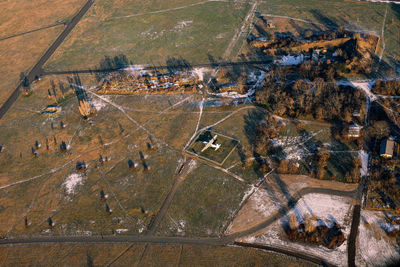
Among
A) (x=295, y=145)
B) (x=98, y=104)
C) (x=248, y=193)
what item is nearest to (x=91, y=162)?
(x=98, y=104)

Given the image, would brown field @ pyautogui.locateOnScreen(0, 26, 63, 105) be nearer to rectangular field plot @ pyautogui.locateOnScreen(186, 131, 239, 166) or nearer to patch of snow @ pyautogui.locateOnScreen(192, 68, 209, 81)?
patch of snow @ pyautogui.locateOnScreen(192, 68, 209, 81)

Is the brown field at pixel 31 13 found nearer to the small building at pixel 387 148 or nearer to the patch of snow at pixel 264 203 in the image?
the patch of snow at pixel 264 203

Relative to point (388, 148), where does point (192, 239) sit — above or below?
below

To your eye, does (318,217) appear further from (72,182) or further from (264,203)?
(72,182)

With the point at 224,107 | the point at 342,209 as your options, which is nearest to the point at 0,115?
the point at 224,107

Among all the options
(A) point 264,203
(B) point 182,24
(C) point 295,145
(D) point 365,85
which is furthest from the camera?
(B) point 182,24

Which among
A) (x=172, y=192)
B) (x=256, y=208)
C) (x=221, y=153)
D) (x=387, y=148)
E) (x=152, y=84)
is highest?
(x=152, y=84)

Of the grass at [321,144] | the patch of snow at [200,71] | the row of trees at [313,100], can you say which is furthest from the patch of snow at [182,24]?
the grass at [321,144]

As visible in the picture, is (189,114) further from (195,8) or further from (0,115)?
(195,8)
